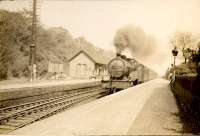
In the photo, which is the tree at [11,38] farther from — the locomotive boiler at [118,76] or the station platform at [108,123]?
the station platform at [108,123]

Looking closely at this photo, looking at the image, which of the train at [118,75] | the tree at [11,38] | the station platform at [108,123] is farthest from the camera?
the train at [118,75]

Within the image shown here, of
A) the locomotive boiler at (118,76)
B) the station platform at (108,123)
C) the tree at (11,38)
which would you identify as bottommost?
the station platform at (108,123)

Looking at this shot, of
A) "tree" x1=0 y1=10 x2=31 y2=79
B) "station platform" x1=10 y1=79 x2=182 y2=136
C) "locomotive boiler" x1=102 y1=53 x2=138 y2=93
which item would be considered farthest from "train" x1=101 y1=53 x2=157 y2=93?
"station platform" x1=10 y1=79 x2=182 y2=136

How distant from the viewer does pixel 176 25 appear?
10328mm

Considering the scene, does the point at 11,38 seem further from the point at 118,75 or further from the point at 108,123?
the point at 108,123

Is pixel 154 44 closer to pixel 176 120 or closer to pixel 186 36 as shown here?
pixel 186 36

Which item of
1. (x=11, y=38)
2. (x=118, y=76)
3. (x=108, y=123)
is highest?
(x=11, y=38)

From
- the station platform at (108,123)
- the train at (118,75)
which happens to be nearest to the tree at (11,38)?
the train at (118,75)

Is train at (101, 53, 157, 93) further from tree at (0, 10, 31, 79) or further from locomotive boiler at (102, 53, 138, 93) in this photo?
tree at (0, 10, 31, 79)

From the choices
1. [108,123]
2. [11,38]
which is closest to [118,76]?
[11,38]

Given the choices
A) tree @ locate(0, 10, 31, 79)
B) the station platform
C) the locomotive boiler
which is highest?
tree @ locate(0, 10, 31, 79)

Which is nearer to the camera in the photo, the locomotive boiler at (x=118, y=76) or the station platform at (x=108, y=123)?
the station platform at (x=108, y=123)

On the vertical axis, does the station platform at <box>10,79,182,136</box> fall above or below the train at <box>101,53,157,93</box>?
below

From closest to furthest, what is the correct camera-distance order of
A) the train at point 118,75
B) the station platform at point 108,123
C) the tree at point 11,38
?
1. the station platform at point 108,123
2. the tree at point 11,38
3. the train at point 118,75
